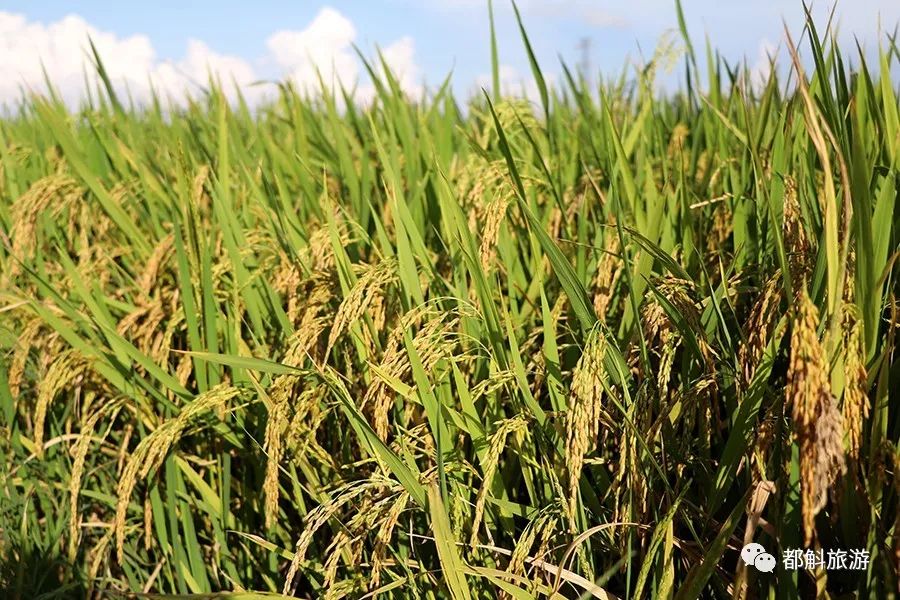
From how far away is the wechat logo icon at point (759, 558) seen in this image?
1146mm

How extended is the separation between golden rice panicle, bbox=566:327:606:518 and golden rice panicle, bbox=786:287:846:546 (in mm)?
288

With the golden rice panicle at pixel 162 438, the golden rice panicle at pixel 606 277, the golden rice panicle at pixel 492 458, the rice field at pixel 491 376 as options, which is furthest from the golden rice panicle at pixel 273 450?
the golden rice panicle at pixel 606 277

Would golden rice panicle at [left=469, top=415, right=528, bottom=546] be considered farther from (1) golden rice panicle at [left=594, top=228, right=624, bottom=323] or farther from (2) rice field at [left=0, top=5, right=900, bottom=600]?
(1) golden rice panicle at [left=594, top=228, right=624, bottom=323]

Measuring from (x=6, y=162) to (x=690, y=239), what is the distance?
2305mm

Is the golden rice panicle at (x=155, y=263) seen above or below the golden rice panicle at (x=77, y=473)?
above

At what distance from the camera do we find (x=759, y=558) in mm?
1155

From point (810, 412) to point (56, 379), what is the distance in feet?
4.97

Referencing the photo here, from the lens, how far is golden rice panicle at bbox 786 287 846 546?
84 centimetres

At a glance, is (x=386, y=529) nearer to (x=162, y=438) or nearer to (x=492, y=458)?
(x=492, y=458)

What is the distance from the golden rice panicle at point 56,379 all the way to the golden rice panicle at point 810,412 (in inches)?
56.8

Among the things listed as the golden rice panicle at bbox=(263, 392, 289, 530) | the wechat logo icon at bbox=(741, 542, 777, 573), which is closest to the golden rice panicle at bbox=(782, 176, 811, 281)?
the wechat logo icon at bbox=(741, 542, 777, 573)

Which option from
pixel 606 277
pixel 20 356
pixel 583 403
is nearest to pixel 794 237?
pixel 606 277

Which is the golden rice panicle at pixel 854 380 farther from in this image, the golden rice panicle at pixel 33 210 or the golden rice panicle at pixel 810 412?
the golden rice panicle at pixel 33 210

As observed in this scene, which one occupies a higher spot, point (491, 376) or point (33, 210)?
point (33, 210)
